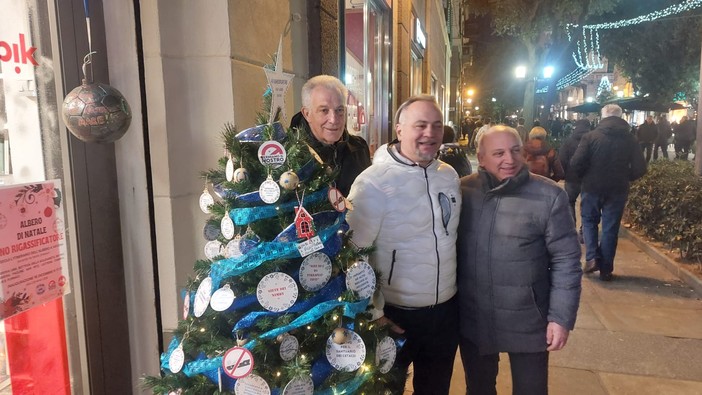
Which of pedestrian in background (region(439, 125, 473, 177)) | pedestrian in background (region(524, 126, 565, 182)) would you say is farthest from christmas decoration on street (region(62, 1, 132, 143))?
pedestrian in background (region(524, 126, 565, 182))

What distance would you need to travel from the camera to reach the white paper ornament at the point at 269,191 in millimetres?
1713

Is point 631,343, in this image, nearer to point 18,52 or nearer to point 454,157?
point 454,157

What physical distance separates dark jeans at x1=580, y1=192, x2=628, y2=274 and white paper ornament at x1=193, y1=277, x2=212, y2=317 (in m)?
5.30

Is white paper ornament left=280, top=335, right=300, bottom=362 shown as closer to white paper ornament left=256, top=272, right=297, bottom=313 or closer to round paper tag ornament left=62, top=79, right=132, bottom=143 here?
white paper ornament left=256, top=272, right=297, bottom=313

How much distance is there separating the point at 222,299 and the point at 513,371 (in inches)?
63.1

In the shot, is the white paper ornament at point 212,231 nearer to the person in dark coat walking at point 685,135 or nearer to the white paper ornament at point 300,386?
the white paper ornament at point 300,386

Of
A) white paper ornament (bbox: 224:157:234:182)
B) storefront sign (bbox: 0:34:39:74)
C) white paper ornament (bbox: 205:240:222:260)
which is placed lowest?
white paper ornament (bbox: 205:240:222:260)

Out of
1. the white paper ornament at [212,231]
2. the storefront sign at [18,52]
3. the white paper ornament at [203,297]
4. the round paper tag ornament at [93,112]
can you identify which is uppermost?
the storefront sign at [18,52]

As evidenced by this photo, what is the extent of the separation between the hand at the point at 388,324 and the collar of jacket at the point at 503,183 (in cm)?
77

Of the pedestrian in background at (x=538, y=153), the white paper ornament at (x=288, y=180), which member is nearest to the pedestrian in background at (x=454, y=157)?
the pedestrian in background at (x=538, y=153)

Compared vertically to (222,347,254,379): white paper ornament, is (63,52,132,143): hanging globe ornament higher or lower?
higher

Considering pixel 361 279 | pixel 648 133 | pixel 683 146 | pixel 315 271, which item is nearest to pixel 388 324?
pixel 361 279

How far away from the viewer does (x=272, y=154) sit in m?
1.75

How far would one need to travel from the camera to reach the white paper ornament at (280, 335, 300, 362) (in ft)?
5.66
